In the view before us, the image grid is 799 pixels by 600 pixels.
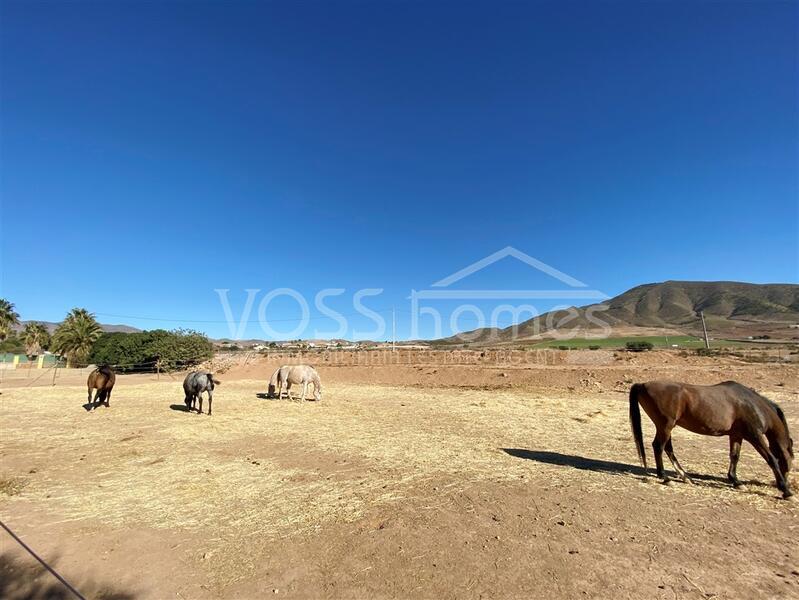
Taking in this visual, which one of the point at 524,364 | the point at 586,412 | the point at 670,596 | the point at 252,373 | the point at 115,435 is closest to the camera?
the point at 670,596

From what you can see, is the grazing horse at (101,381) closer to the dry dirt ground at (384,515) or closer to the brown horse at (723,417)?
the dry dirt ground at (384,515)

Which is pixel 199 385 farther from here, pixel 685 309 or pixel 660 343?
pixel 685 309

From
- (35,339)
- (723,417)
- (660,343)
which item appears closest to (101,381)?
(723,417)

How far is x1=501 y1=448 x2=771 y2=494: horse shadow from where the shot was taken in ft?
21.6

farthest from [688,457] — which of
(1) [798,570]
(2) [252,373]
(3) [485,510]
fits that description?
(2) [252,373]

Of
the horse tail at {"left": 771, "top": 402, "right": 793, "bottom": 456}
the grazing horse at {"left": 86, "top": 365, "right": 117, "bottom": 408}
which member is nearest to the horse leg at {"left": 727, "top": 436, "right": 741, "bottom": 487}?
the horse tail at {"left": 771, "top": 402, "right": 793, "bottom": 456}

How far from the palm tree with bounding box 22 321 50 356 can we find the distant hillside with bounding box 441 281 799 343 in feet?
305

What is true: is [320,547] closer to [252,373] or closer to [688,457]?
[688,457]

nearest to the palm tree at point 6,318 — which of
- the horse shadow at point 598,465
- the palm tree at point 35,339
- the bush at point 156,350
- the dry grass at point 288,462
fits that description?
the palm tree at point 35,339

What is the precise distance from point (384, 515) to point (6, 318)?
77059 mm

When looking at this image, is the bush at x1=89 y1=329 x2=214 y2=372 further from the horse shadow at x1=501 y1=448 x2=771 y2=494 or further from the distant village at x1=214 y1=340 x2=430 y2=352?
the horse shadow at x1=501 y1=448 x2=771 y2=494

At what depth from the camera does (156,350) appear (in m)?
41.7

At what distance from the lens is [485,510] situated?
5375mm

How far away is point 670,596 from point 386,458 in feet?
18.0
